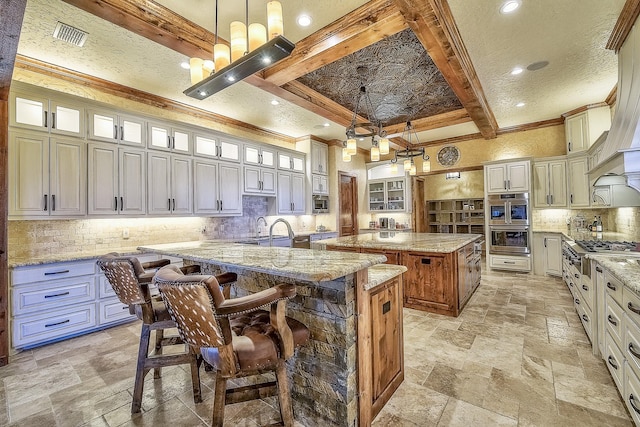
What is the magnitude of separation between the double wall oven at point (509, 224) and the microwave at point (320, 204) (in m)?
3.50

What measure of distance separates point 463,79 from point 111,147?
14.7 ft

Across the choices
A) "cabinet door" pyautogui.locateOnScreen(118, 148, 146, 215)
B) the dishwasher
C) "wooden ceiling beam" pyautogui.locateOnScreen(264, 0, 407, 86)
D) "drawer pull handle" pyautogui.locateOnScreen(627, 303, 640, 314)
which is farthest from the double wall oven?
"cabinet door" pyautogui.locateOnScreen(118, 148, 146, 215)

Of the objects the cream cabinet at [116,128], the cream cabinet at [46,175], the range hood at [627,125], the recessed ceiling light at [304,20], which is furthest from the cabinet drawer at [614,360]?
the cream cabinet at [116,128]

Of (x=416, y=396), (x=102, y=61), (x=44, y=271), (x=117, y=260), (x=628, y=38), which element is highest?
(x=102, y=61)

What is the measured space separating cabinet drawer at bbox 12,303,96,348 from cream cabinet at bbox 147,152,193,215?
1.39 metres

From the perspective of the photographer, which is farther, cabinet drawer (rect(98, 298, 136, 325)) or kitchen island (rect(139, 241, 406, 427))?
cabinet drawer (rect(98, 298, 136, 325))

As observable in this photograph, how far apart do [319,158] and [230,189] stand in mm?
2523

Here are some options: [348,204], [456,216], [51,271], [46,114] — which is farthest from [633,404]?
[456,216]

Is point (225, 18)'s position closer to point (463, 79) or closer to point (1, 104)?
point (1, 104)

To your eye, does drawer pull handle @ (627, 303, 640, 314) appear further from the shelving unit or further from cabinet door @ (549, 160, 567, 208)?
the shelving unit

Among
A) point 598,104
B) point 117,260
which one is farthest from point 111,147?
point 598,104

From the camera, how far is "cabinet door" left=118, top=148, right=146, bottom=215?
12.0ft

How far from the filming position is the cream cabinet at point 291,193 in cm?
592

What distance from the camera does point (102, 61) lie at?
126 inches
